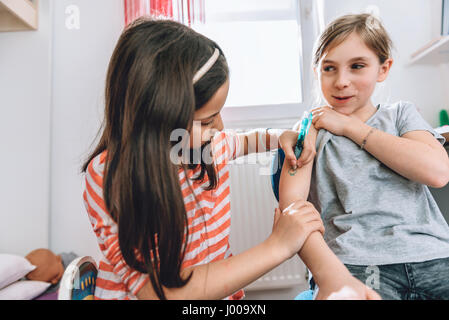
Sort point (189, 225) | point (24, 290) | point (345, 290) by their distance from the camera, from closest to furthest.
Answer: point (345, 290) < point (189, 225) < point (24, 290)

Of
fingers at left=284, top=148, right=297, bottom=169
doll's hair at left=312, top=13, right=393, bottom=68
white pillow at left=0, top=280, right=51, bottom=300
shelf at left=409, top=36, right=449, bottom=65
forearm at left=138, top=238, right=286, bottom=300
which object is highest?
shelf at left=409, top=36, right=449, bottom=65

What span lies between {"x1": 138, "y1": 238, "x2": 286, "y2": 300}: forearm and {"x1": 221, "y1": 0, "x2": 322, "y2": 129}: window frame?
1210 mm

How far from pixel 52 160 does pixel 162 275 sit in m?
1.49

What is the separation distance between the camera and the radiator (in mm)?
1654

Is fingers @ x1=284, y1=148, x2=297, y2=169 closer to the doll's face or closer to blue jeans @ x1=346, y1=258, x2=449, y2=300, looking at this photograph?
blue jeans @ x1=346, y1=258, x2=449, y2=300

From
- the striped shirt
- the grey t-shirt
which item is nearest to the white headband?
the striped shirt

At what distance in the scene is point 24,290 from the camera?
4.57ft

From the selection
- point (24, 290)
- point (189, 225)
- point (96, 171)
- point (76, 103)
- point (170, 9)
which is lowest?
point (24, 290)

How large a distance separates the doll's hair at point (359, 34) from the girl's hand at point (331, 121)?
6.2 inches

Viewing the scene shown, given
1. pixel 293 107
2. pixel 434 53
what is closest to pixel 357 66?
pixel 293 107

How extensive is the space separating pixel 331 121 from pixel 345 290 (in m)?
0.44

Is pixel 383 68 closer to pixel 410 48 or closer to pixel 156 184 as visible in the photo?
pixel 156 184
